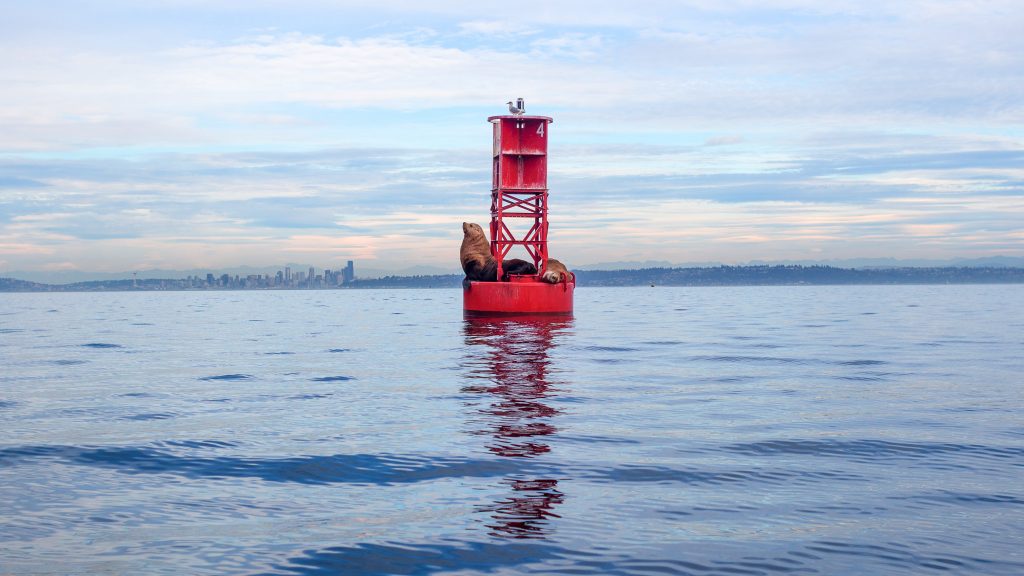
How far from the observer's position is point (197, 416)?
13047 millimetres

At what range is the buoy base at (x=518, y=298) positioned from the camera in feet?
135

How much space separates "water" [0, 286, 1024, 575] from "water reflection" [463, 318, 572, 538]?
63 millimetres

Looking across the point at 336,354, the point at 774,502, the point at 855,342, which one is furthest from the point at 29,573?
the point at 855,342

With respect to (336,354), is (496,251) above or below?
above

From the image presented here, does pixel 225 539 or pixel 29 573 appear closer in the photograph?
pixel 29 573

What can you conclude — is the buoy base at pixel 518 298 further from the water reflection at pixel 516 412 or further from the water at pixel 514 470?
the water at pixel 514 470

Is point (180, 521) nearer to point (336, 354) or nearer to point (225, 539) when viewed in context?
point (225, 539)

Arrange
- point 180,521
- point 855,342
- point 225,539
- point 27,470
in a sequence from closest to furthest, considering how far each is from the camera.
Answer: point 225,539 → point 180,521 → point 27,470 → point 855,342

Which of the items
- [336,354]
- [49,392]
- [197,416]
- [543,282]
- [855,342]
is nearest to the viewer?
[197,416]

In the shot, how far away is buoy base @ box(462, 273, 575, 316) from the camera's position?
41.0 m

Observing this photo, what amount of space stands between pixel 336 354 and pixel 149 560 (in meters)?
19.1

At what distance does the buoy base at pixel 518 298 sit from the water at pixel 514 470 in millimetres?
20689

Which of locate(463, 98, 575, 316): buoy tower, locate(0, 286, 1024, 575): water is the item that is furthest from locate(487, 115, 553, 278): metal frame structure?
locate(0, 286, 1024, 575): water

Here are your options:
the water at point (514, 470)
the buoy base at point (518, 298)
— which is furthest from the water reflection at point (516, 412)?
the buoy base at point (518, 298)
